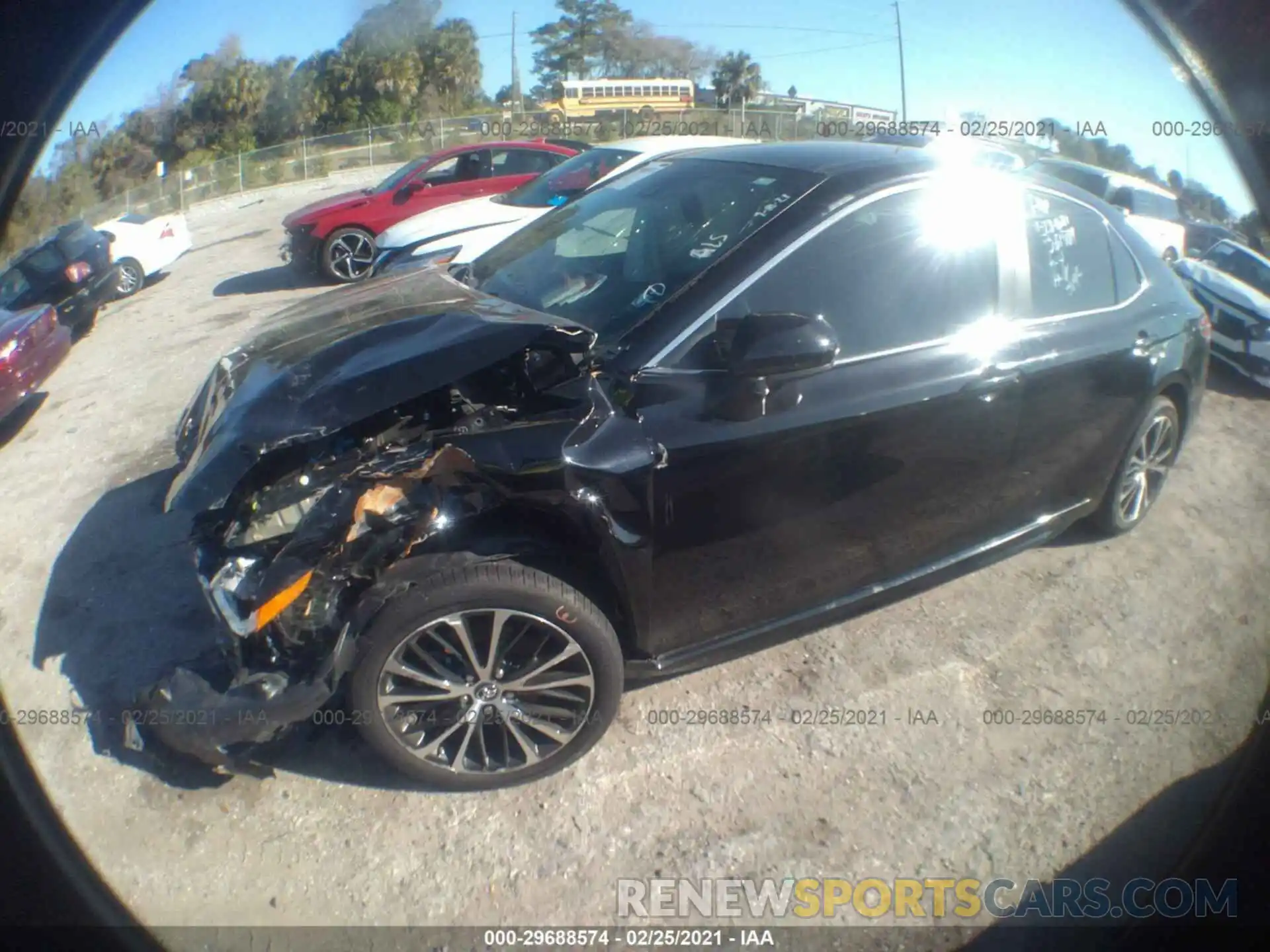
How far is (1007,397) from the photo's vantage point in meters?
3.19

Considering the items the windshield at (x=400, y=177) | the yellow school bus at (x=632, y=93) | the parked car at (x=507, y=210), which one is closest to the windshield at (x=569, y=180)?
the parked car at (x=507, y=210)

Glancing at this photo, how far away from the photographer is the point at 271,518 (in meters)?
2.67

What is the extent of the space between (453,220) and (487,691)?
6250 millimetres

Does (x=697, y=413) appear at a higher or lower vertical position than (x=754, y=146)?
lower

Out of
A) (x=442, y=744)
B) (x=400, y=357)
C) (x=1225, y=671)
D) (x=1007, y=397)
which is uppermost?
(x=400, y=357)

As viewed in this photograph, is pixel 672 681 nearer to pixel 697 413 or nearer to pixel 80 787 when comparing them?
pixel 697 413

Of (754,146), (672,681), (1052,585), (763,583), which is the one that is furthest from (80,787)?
(1052,585)

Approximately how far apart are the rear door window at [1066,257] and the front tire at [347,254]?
8297 mm

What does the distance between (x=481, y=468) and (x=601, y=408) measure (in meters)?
0.43

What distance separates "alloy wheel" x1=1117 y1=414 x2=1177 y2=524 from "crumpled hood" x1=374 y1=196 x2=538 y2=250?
18.0 ft

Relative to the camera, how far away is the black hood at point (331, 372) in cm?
264

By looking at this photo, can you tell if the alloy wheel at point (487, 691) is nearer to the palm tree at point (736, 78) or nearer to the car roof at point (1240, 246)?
the car roof at point (1240, 246)

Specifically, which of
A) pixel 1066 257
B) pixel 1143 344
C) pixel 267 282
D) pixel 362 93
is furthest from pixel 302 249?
pixel 362 93

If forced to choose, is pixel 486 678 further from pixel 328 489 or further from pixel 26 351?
pixel 26 351
